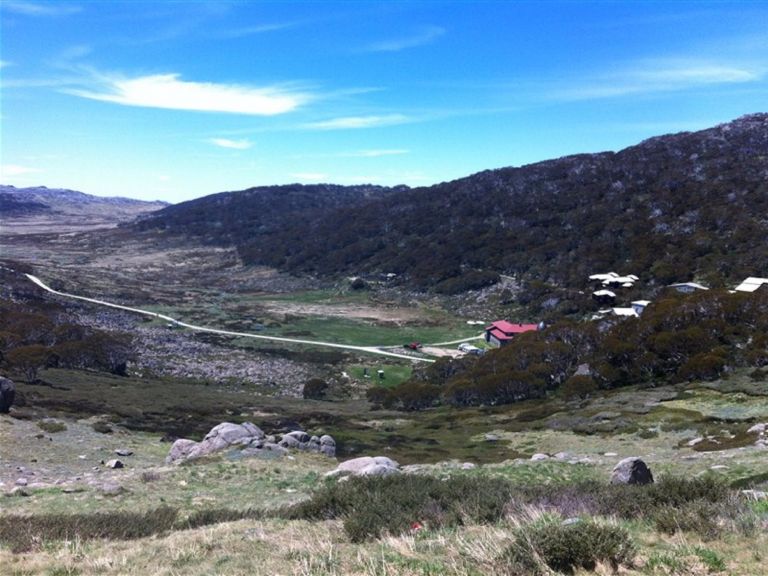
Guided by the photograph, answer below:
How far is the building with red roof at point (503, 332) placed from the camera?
2918 inches

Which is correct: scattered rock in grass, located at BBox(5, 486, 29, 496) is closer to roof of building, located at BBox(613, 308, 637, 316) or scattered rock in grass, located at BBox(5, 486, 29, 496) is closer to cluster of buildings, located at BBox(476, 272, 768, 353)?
cluster of buildings, located at BBox(476, 272, 768, 353)

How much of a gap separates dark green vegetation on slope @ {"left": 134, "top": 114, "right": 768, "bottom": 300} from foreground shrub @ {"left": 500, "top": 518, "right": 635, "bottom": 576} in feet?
259

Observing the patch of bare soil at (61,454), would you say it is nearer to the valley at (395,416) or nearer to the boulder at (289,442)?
the valley at (395,416)

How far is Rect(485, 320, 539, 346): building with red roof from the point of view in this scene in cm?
7412

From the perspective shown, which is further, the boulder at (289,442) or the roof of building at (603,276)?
the roof of building at (603,276)

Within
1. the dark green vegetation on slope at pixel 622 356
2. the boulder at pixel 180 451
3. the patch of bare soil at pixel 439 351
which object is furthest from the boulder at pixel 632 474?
the patch of bare soil at pixel 439 351

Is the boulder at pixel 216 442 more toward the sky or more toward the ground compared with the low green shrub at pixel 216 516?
more toward the ground

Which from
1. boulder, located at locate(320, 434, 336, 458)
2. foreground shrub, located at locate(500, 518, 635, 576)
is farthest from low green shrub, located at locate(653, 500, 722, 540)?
boulder, located at locate(320, 434, 336, 458)

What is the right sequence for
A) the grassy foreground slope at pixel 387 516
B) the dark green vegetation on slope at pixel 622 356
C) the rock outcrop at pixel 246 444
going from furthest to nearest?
the dark green vegetation on slope at pixel 622 356, the rock outcrop at pixel 246 444, the grassy foreground slope at pixel 387 516

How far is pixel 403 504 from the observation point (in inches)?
463

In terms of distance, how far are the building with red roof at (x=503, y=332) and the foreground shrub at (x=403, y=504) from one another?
61061 mm

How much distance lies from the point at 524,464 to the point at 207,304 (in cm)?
9650

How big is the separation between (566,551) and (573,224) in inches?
4888

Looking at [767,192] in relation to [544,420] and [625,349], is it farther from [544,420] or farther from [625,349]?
[544,420]
